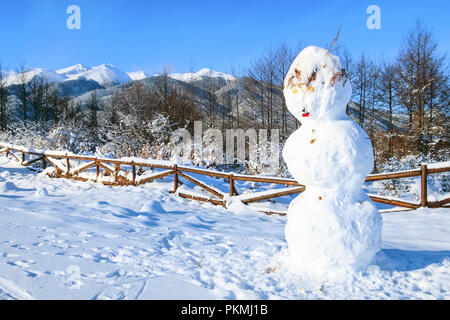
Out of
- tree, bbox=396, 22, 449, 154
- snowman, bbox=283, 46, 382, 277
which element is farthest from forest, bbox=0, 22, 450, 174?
snowman, bbox=283, 46, 382, 277

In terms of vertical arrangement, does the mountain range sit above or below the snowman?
above

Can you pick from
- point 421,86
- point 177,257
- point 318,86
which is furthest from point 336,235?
point 421,86

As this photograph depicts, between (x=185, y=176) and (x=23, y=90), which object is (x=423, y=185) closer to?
(x=185, y=176)

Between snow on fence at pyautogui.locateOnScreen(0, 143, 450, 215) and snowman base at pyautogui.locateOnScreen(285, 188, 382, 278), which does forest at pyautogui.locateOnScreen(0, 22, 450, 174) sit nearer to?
snow on fence at pyautogui.locateOnScreen(0, 143, 450, 215)

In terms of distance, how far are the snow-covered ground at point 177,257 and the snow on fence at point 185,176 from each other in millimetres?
695

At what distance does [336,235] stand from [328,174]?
25.0 inches

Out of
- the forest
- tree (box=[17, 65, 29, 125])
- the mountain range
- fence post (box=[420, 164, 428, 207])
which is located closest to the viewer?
fence post (box=[420, 164, 428, 207])

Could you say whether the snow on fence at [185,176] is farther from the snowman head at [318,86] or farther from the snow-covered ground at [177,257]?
the snowman head at [318,86]

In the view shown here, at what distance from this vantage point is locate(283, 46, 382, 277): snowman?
2654mm

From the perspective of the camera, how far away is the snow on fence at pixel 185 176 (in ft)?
18.7

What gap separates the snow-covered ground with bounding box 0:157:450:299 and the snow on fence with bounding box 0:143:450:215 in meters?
0.70

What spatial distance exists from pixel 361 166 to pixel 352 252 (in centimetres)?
91

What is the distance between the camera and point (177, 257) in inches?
127

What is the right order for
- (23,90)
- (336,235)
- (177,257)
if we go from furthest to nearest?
(23,90) < (177,257) < (336,235)
